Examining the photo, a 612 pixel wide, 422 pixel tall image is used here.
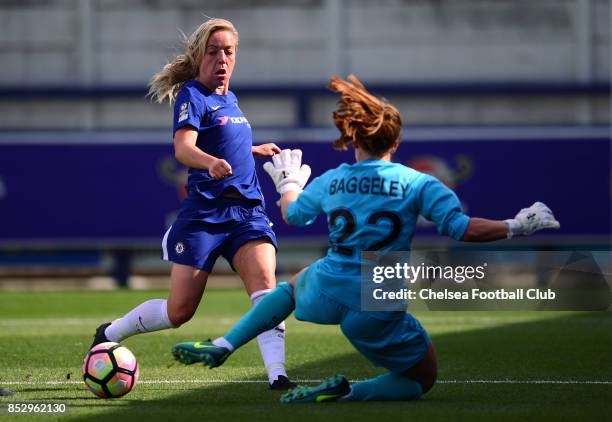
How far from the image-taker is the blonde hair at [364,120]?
238 inches

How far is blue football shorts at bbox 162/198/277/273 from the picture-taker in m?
7.16

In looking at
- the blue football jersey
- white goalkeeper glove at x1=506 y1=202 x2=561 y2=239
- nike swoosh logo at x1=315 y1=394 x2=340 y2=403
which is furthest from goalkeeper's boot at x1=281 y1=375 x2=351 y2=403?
the blue football jersey

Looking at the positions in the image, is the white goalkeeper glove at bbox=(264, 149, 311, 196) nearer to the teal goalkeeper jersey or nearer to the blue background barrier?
the teal goalkeeper jersey

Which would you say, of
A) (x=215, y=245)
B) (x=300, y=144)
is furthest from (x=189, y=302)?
(x=300, y=144)

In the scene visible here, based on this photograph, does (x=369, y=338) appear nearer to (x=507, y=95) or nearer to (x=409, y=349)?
(x=409, y=349)

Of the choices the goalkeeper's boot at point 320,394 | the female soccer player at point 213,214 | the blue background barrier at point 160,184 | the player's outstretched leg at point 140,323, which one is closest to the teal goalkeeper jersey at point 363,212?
the goalkeeper's boot at point 320,394

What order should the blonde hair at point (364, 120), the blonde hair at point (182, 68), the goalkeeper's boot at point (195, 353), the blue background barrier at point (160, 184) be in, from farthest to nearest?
the blue background barrier at point (160, 184)
the blonde hair at point (182, 68)
the blonde hair at point (364, 120)
the goalkeeper's boot at point (195, 353)

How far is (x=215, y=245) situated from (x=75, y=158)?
1535cm

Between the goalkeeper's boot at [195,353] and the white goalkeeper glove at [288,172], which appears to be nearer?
the goalkeeper's boot at [195,353]

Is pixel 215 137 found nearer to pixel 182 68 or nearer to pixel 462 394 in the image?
pixel 182 68

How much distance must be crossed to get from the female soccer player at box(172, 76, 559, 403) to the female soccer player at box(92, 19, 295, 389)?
0.96 m

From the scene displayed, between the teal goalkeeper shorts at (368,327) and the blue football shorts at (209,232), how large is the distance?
1.10 m

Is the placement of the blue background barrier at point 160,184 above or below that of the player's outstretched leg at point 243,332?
below

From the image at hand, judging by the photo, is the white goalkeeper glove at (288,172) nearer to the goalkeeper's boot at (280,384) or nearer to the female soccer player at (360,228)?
the female soccer player at (360,228)
